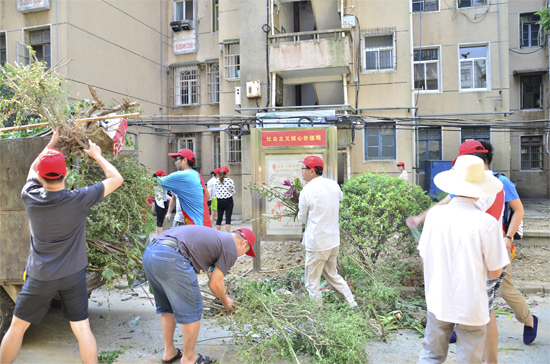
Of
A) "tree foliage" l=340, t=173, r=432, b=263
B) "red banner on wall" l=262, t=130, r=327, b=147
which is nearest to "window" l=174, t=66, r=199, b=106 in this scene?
"red banner on wall" l=262, t=130, r=327, b=147

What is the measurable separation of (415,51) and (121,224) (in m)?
14.1

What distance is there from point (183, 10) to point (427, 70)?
10.5 metres

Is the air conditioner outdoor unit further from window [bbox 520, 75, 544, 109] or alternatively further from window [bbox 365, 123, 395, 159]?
window [bbox 520, 75, 544, 109]

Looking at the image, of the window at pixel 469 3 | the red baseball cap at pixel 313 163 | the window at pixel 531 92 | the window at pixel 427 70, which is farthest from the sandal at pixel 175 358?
the window at pixel 531 92

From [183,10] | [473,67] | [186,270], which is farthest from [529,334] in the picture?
[183,10]

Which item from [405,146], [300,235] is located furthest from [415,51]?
[300,235]

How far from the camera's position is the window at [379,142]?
14727 millimetres

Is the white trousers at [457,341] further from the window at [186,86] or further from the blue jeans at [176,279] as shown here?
the window at [186,86]

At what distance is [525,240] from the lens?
7258 mm

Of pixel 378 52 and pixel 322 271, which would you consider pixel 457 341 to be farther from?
pixel 378 52

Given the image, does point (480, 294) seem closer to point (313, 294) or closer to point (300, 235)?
point (313, 294)

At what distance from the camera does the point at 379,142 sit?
14.8 m

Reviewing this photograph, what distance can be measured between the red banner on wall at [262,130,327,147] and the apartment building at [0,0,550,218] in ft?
20.5

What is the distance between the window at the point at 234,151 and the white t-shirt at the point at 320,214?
1179cm
